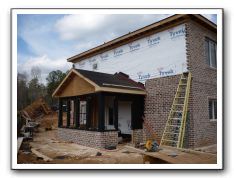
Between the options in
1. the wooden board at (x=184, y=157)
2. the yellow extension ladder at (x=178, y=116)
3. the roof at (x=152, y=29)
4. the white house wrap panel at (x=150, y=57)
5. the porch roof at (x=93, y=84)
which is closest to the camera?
the wooden board at (x=184, y=157)

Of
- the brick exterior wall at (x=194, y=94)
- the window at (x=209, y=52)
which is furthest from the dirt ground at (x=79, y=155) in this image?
the window at (x=209, y=52)

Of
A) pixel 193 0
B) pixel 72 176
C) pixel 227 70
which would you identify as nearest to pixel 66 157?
pixel 72 176

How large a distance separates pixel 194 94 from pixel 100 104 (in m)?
2.45

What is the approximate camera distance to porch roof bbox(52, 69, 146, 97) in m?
7.36

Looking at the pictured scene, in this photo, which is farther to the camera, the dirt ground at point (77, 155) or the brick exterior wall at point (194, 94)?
the brick exterior wall at point (194, 94)

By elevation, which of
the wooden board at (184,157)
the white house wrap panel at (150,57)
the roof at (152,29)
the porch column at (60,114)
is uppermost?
the roof at (152,29)

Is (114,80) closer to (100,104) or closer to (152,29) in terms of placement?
(100,104)

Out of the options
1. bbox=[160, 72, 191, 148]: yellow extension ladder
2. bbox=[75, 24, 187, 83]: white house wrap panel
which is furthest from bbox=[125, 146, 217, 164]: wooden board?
bbox=[75, 24, 187, 83]: white house wrap panel

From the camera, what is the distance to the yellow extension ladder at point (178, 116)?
6.48 m

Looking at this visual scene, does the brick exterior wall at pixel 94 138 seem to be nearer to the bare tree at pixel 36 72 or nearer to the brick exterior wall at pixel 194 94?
the brick exterior wall at pixel 194 94

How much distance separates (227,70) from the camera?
529cm

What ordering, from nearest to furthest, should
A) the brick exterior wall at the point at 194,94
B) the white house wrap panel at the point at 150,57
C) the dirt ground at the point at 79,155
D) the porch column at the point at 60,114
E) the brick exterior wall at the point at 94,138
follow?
the dirt ground at the point at 79,155 < the brick exterior wall at the point at 194,94 < the brick exterior wall at the point at 94,138 < the white house wrap panel at the point at 150,57 < the porch column at the point at 60,114

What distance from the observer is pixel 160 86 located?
772cm

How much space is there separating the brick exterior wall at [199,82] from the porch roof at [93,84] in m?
1.68
